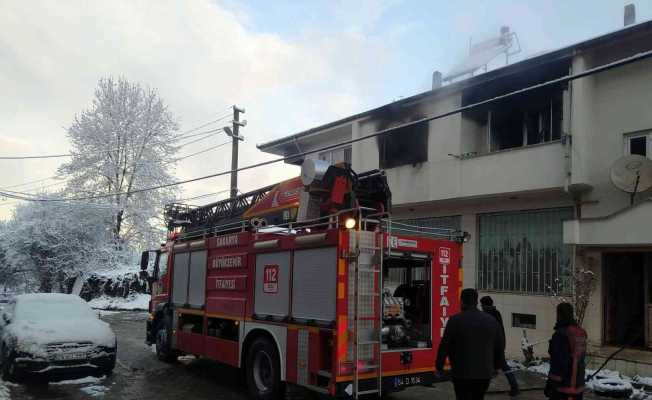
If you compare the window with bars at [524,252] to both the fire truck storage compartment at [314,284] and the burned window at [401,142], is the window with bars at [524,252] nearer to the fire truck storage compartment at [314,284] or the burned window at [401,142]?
the burned window at [401,142]

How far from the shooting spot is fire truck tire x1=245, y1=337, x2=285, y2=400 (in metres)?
7.81

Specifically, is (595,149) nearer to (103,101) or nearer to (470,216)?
(470,216)

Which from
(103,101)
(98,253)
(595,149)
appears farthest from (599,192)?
(103,101)

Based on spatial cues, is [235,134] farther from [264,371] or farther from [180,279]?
[264,371]

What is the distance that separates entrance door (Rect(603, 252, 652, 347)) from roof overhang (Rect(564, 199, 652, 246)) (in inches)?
47.5

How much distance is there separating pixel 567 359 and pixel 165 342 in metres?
8.48

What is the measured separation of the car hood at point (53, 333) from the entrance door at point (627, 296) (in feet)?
32.1

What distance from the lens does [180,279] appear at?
11.2 m

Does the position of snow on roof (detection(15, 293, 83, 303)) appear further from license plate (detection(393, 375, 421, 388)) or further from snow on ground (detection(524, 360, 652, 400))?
snow on ground (detection(524, 360, 652, 400))

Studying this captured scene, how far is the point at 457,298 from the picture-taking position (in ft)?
26.9

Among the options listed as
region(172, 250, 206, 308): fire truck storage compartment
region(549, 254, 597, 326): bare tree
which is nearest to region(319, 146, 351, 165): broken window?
region(172, 250, 206, 308): fire truck storage compartment

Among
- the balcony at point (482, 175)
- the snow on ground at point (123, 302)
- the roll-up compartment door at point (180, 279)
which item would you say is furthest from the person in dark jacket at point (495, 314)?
the snow on ground at point (123, 302)

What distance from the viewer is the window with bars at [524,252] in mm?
12148

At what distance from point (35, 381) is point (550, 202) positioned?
10.7 metres
